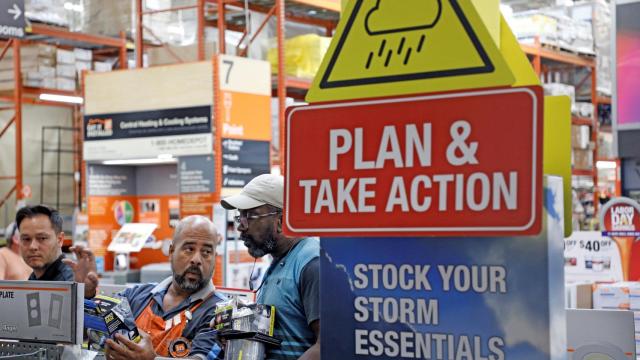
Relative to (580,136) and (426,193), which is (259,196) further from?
(580,136)

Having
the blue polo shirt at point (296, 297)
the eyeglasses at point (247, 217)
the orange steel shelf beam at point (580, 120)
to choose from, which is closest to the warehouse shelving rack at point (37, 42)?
the orange steel shelf beam at point (580, 120)

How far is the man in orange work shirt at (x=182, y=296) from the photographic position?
→ 3826mm

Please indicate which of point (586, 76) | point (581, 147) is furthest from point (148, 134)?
point (586, 76)

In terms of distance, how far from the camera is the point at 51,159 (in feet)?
59.7

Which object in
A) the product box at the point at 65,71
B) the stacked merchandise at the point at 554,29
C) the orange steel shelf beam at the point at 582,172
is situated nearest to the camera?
the product box at the point at 65,71

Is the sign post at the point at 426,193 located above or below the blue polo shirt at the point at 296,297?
above

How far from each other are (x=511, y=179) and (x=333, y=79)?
0.48m

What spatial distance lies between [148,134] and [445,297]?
31.1ft

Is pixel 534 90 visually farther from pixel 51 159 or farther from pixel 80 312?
pixel 51 159

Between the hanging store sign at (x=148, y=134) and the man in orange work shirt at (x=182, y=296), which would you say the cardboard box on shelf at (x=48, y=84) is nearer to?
the hanging store sign at (x=148, y=134)

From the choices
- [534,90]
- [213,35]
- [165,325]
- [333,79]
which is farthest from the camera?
[213,35]

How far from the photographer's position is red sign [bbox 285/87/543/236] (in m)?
1.80

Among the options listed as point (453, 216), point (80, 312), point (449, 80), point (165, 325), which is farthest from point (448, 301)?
point (165, 325)

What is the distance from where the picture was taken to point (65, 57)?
1435cm
